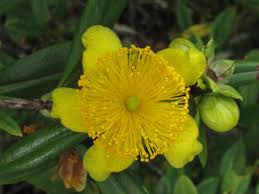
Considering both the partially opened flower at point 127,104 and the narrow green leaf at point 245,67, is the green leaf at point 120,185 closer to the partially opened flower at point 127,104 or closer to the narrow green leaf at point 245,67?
the partially opened flower at point 127,104

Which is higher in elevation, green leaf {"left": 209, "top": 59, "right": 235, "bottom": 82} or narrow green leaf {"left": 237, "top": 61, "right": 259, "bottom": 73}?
green leaf {"left": 209, "top": 59, "right": 235, "bottom": 82}

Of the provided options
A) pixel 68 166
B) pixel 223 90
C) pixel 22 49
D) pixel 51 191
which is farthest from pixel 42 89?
pixel 22 49

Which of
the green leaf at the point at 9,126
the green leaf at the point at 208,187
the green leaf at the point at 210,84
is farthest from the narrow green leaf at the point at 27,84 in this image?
the green leaf at the point at 208,187

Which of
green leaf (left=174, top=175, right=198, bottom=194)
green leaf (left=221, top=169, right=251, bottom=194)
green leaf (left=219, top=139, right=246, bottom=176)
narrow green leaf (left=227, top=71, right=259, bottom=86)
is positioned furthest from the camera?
green leaf (left=219, top=139, right=246, bottom=176)

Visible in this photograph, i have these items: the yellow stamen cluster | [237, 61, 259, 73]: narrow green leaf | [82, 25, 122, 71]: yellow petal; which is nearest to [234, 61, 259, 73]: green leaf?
[237, 61, 259, 73]: narrow green leaf

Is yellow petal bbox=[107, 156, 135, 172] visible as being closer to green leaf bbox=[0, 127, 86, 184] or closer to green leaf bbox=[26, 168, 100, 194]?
green leaf bbox=[0, 127, 86, 184]

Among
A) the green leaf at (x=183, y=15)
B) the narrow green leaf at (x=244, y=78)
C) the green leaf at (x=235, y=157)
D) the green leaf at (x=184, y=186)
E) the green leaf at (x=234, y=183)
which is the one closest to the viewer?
the narrow green leaf at (x=244, y=78)
